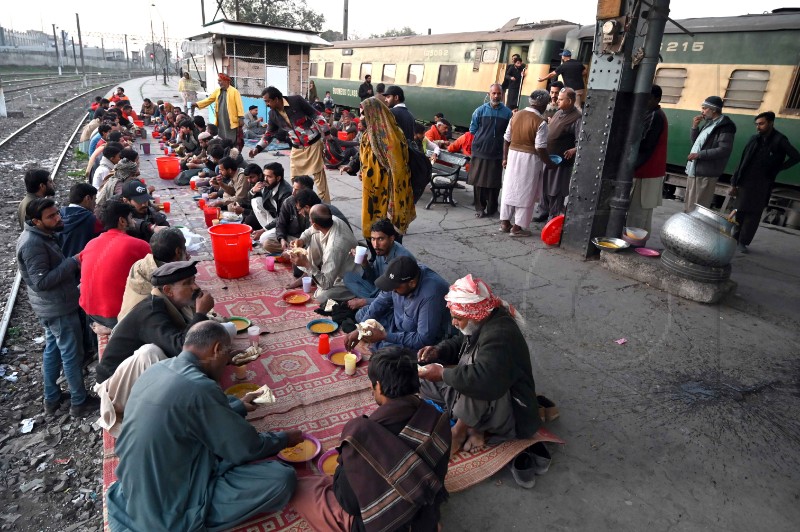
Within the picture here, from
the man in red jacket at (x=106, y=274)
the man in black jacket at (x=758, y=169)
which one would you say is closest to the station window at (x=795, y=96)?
the man in black jacket at (x=758, y=169)

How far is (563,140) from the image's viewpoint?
685cm

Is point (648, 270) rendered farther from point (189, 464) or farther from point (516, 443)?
point (189, 464)

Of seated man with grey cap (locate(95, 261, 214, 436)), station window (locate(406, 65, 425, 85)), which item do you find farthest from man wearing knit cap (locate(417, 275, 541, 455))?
station window (locate(406, 65, 425, 85))

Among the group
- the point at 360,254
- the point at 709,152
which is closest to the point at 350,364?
the point at 360,254

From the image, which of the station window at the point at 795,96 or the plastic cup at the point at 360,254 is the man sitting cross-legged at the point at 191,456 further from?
the station window at the point at 795,96

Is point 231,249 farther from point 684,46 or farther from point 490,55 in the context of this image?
point 490,55

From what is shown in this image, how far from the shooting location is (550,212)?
7707 millimetres

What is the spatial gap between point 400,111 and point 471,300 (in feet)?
11.7

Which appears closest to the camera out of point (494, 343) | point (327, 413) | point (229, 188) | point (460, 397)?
point (494, 343)

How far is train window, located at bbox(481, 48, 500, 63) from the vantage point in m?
13.1

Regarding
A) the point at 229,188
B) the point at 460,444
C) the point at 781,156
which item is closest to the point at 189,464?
the point at 460,444

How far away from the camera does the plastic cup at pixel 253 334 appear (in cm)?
397

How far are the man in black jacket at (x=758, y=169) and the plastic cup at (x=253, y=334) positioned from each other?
640 cm

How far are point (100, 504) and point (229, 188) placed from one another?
5382mm
